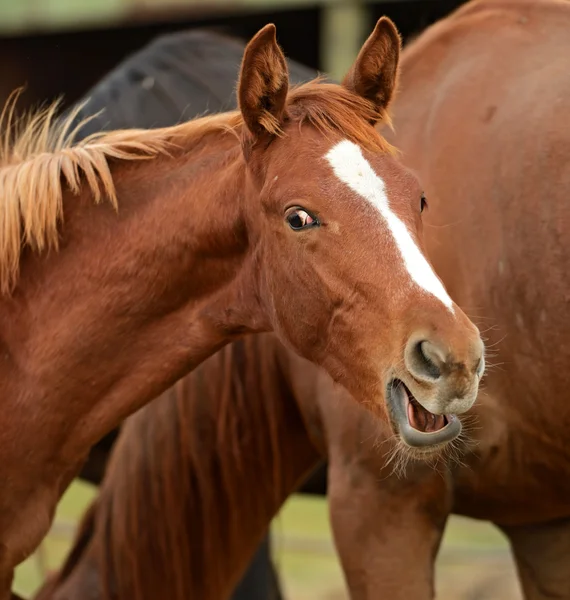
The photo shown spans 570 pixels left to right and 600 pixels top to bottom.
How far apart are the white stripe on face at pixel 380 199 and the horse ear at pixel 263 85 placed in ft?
0.53

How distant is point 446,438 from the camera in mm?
2154

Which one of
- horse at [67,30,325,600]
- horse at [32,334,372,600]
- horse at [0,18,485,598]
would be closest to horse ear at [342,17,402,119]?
horse at [0,18,485,598]

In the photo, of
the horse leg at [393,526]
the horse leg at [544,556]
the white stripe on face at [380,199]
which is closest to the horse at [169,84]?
the white stripe on face at [380,199]

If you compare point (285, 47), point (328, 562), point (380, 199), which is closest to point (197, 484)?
point (380, 199)

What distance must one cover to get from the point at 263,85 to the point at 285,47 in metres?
6.36

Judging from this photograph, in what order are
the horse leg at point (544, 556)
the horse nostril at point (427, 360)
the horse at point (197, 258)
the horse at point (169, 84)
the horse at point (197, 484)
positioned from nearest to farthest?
the horse nostril at point (427, 360) < the horse at point (197, 258) < the horse leg at point (544, 556) < the horse at point (197, 484) < the horse at point (169, 84)

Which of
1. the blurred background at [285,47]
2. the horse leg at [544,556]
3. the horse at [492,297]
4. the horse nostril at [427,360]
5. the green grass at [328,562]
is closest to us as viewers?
the horse nostril at [427,360]

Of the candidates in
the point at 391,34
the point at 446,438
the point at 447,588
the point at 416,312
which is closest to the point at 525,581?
the point at 446,438

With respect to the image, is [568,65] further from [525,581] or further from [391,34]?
[525,581]

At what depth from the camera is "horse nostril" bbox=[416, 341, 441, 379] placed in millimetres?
2068

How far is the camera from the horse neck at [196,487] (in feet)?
10.3

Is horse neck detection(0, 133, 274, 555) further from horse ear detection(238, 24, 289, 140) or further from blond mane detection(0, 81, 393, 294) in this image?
horse ear detection(238, 24, 289, 140)

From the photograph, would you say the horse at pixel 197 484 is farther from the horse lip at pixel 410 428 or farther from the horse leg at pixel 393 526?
the horse lip at pixel 410 428

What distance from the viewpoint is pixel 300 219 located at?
2.27 meters
